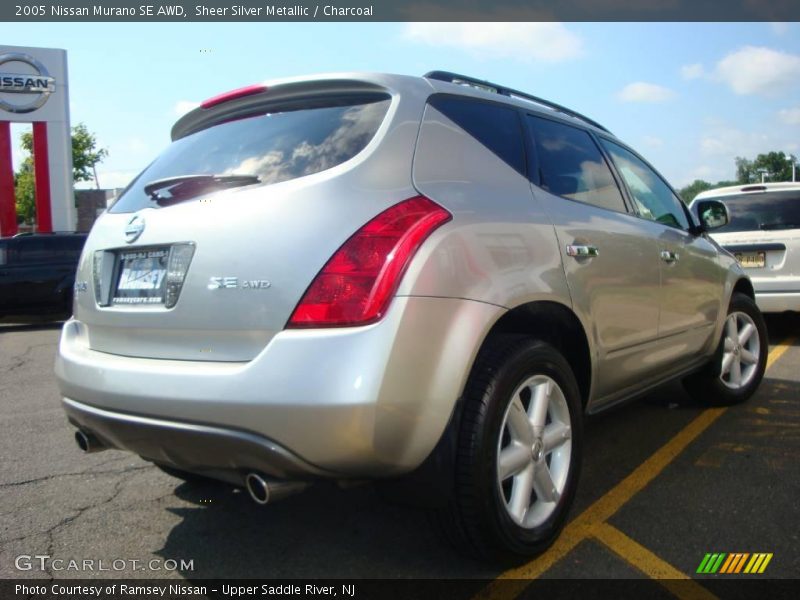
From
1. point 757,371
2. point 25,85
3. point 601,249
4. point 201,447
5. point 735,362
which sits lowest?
point 757,371

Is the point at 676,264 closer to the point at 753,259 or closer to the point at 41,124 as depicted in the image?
the point at 753,259

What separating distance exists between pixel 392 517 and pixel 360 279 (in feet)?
4.59

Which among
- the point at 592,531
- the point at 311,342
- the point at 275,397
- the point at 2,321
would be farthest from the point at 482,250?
the point at 2,321

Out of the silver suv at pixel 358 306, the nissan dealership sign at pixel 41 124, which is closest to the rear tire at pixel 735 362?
the silver suv at pixel 358 306

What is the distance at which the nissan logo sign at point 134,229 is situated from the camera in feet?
8.18

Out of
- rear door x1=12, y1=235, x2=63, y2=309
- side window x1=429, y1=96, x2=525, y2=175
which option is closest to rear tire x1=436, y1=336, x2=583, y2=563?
side window x1=429, y1=96, x2=525, y2=175

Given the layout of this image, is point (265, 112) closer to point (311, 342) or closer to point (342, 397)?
point (311, 342)

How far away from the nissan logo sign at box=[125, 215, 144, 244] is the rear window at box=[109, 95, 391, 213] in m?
0.07

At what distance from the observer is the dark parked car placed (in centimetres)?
1180

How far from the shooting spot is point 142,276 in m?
2.46

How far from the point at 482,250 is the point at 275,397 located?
2.87 ft

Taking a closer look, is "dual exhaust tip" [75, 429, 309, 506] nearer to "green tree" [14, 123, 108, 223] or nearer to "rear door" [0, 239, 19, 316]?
"rear door" [0, 239, 19, 316]

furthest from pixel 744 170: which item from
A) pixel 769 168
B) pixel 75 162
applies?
pixel 75 162

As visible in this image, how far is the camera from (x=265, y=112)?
8.79ft
